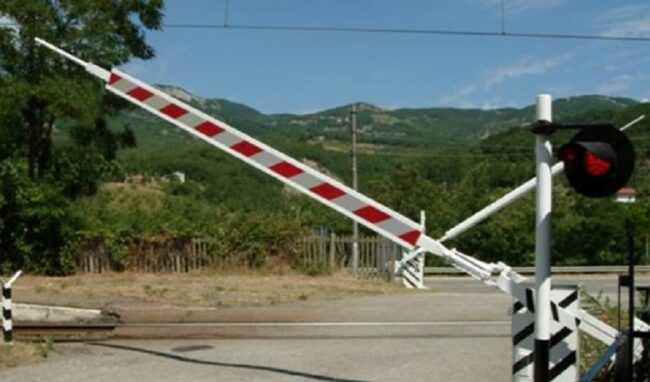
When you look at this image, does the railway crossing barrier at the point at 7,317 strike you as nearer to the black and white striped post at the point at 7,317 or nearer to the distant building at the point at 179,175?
the black and white striped post at the point at 7,317

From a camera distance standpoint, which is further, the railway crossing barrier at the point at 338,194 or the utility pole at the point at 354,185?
the utility pole at the point at 354,185

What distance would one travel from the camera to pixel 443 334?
13.3 metres

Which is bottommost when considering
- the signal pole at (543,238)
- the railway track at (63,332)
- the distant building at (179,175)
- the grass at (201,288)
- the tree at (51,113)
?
the railway track at (63,332)

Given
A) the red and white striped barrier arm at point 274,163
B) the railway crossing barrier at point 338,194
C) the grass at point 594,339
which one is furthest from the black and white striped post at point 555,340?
the grass at point 594,339

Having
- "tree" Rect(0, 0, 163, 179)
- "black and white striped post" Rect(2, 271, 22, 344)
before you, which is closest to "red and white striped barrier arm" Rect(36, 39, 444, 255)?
"black and white striped post" Rect(2, 271, 22, 344)

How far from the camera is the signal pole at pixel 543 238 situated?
546 cm

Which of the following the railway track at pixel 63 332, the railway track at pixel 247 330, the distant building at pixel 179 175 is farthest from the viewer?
the distant building at pixel 179 175

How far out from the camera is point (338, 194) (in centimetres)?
833

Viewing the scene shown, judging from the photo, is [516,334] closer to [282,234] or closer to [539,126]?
[539,126]

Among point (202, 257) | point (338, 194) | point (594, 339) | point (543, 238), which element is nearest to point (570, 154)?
point (543, 238)

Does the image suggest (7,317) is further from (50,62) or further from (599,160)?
(50,62)

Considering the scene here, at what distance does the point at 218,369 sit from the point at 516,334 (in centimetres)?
401

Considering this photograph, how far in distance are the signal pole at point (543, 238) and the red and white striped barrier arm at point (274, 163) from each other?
221 cm

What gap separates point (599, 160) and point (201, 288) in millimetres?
15898
